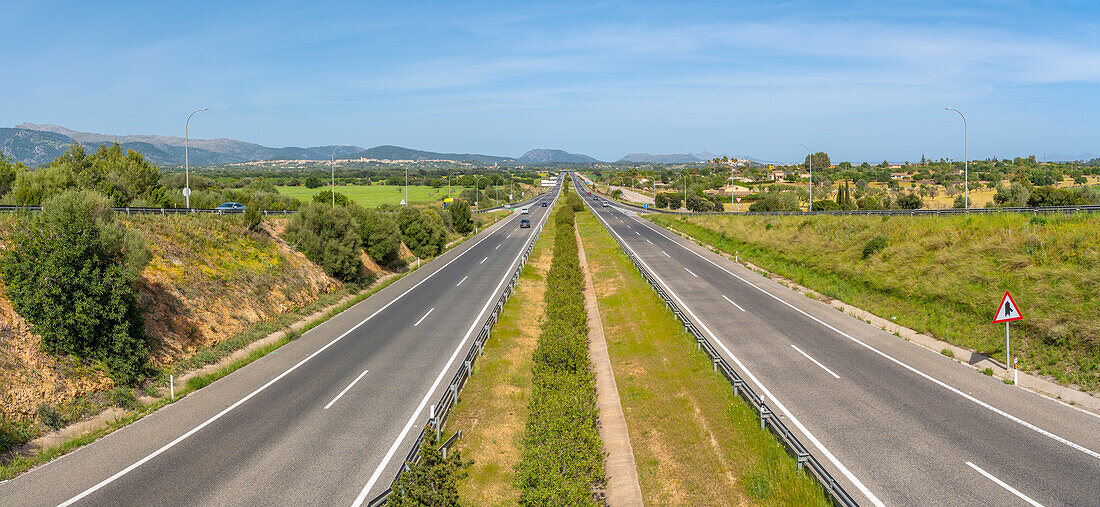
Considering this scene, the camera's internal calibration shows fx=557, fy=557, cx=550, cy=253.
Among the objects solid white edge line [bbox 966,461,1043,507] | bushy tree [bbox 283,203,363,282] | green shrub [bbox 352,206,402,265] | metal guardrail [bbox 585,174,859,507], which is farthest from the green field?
solid white edge line [bbox 966,461,1043,507]

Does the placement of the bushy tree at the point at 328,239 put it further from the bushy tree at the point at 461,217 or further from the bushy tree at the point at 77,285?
the bushy tree at the point at 461,217

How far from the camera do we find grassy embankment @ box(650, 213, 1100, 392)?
1638 cm

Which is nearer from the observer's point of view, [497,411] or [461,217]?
[497,411]

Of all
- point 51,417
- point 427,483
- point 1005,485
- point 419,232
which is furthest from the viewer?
point 419,232

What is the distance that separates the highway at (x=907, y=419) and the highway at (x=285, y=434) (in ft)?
31.2

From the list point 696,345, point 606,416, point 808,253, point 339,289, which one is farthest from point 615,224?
point 606,416

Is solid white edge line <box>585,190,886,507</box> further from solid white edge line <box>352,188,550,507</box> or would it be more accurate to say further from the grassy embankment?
solid white edge line <box>352,188,550,507</box>

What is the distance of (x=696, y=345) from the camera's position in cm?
2027

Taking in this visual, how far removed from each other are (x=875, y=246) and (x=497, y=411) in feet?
85.2

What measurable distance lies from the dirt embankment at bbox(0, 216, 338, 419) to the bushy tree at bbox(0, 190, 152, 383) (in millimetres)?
554

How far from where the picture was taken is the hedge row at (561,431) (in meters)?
8.89

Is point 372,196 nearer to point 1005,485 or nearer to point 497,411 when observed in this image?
point 497,411

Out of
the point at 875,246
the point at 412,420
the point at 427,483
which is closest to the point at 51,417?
the point at 412,420

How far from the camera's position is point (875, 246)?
31375 millimetres
